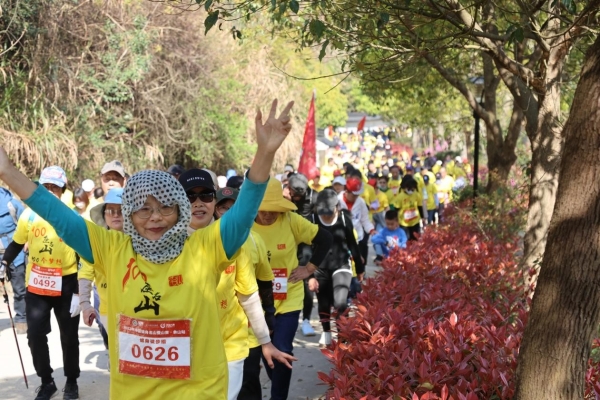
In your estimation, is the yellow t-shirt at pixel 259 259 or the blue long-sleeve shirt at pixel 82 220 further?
the yellow t-shirt at pixel 259 259

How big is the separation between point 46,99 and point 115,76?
182cm

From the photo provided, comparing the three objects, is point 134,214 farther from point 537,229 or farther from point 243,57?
point 243,57

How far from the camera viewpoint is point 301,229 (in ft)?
23.0

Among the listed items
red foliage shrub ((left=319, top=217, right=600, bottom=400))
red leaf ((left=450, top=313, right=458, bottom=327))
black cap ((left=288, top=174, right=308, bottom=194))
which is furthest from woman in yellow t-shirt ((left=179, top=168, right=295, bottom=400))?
black cap ((left=288, top=174, right=308, bottom=194))

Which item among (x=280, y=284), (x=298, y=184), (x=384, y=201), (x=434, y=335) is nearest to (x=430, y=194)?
(x=384, y=201)

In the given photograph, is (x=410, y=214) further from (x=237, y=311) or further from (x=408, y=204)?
(x=237, y=311)

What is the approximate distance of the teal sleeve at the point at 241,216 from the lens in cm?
324

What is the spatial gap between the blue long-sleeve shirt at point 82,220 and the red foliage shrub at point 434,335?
132cm

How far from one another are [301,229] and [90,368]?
9.38 ft

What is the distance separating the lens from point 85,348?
9484mm

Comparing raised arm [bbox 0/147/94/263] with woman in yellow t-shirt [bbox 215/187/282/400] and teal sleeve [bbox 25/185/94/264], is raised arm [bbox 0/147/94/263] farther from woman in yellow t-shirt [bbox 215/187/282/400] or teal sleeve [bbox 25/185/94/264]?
woman in yellow t-shirt [bbox 215/187/282/400]

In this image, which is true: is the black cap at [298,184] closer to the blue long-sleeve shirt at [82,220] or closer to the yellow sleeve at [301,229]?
the yellow sleeve at [301,229]

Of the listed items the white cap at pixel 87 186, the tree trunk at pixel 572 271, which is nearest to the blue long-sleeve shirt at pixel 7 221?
the white cap at pixel 87 186

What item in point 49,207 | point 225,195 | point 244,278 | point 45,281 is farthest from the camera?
point 45,281
